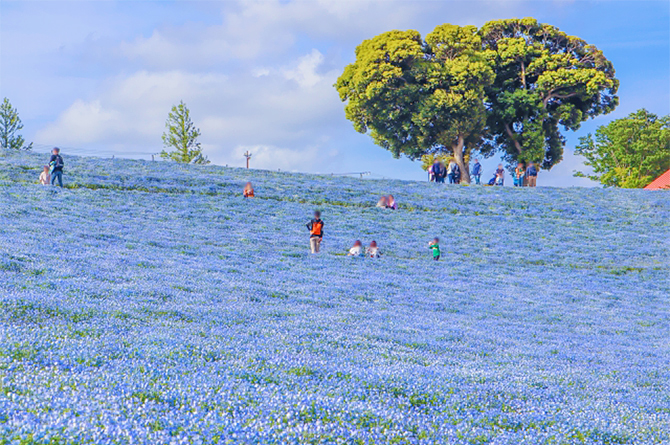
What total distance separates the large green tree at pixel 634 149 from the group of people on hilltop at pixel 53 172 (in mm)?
68084

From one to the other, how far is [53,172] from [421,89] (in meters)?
36.0

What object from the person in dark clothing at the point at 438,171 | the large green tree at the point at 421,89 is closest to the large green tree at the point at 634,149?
the large green tree at the point at 421,89

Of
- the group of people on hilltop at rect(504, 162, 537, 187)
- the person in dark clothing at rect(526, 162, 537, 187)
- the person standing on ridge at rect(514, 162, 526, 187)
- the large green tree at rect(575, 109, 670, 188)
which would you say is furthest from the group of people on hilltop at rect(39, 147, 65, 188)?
the large green tree at rect(575, 109, 670, 188)

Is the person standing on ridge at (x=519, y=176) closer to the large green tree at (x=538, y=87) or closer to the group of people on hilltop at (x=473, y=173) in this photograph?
the group of people on hilltop at (x=473, y=173)

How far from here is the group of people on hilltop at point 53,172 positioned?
1188 inches

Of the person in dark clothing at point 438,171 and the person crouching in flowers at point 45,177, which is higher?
the person in dark clothing at point 438,171

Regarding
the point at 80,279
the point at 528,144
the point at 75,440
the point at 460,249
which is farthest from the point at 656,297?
the point at 528,144

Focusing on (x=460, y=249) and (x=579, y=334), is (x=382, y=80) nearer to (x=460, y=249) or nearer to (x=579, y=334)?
(x=460, y=249)

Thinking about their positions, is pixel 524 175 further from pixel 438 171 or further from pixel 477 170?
pixel 438 171

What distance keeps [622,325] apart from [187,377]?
14.5 meters

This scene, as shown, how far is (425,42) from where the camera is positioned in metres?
58.6

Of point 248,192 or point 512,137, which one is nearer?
point 248,192

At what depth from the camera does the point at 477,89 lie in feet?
180

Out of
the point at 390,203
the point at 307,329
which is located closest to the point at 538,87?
the point at 390,203
